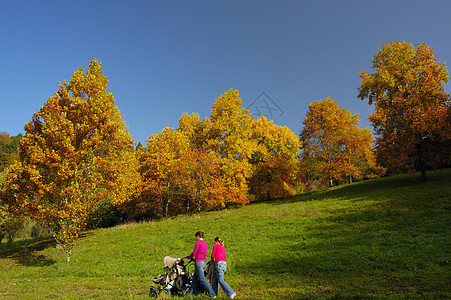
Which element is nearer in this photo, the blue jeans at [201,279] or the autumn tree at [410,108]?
the blue jeans at [201,279]

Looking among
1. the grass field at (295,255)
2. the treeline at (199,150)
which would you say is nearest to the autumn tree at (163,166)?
the treeline at (199,150)

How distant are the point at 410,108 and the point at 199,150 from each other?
24485mm

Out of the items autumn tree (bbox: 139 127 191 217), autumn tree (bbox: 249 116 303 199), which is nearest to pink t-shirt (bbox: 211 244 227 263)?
autumn tree (bbox: 139 127 191 217)

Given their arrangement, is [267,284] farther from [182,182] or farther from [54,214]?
[182,182]

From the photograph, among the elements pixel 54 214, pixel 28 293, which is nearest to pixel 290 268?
pixel 28 293

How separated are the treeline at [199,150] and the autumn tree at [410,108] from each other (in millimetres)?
108

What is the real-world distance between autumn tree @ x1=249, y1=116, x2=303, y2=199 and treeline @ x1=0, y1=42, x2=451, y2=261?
0.56 feet

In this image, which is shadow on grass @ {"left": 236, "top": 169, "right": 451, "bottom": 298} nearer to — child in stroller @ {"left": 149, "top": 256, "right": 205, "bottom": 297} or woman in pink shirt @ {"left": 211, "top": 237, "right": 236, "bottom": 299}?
woman in pink shirt @ {"left": 211, "top": 237, "right": 236, "bottom": 299}

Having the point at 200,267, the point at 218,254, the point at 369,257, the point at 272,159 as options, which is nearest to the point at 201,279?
the point at 200,267

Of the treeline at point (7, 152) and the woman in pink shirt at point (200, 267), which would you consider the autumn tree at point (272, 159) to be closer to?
the woman in pink shirt at point (200, 267)

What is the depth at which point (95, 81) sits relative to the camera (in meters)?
20.6

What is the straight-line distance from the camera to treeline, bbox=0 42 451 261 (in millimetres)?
18703

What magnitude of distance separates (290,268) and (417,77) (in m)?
28.5

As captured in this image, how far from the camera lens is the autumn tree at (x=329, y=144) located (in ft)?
116
